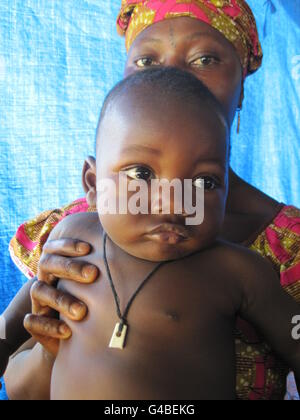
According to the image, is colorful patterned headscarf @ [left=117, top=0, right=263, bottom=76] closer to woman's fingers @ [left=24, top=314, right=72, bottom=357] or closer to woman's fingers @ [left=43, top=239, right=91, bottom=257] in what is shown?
woman's fingers @ [left=43, top=239, right=91, bottom=257]

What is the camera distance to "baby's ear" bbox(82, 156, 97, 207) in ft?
3.58

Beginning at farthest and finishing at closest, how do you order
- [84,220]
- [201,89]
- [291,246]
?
[291,246], [84,220], [201,89]

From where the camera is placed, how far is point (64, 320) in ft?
3.41

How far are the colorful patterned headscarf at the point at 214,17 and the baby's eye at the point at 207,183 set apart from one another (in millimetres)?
717

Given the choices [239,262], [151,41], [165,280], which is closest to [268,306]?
[239,262]

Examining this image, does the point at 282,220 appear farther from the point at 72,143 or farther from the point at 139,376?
→ the point at 72,143

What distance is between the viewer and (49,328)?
3.33 feet

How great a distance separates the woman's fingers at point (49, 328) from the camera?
1000mm

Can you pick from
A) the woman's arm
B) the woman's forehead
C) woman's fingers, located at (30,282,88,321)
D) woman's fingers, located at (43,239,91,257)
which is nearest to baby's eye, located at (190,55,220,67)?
the woman's forehead

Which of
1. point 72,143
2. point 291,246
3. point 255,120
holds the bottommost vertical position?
point 291,246

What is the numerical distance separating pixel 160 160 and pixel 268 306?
0.39 metres

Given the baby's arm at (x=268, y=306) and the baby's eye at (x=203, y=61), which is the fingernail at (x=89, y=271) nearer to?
the baby's arm at (x=268, y=306)

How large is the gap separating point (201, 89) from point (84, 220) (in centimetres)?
41

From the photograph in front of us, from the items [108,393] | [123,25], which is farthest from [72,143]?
[108,393]
